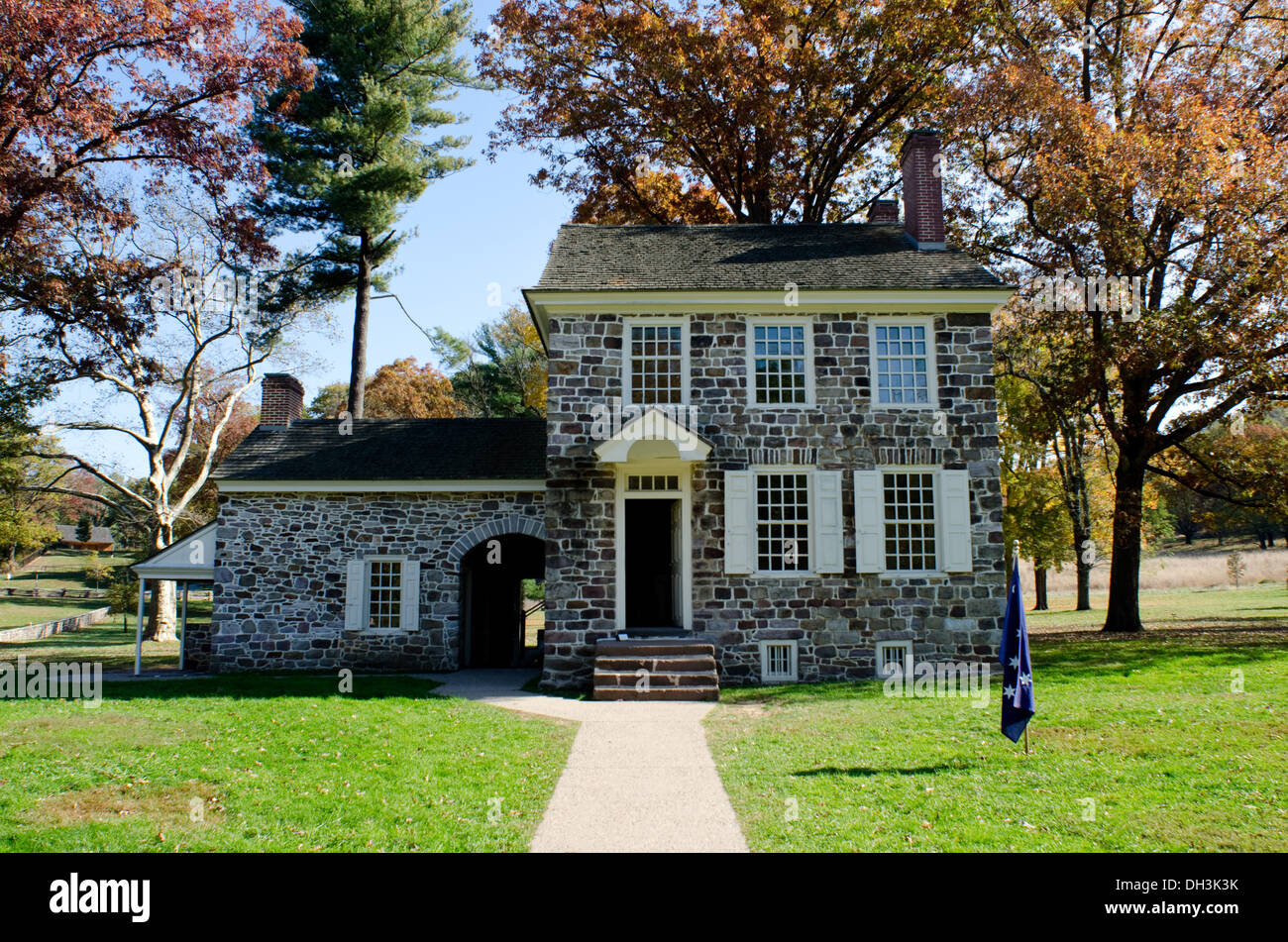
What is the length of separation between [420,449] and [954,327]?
1095 centimetres

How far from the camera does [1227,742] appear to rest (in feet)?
27.3

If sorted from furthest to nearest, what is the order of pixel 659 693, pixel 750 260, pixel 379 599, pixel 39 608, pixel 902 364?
pixel 39 608
pixel 379 599
pixel 750 260
pixel 902 364
pixel 659 693

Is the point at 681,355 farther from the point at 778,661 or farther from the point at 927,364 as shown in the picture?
the point at 778,661

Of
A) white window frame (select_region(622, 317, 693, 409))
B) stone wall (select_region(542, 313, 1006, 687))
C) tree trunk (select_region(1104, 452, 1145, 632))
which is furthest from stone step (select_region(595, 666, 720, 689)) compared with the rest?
tree trunk (select_region(1104, 452, 1145, 632))

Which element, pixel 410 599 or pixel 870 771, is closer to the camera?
pixel 870 771

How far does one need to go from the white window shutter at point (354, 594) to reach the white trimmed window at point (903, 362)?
10.5 metres

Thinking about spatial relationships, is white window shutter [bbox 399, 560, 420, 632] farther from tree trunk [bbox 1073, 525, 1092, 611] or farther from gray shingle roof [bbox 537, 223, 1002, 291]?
tree trunk [bbox 1073, 525, 1092, 611]

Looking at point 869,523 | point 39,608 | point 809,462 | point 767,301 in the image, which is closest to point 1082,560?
point 869,523

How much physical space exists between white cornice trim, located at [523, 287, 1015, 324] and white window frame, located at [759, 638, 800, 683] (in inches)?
230

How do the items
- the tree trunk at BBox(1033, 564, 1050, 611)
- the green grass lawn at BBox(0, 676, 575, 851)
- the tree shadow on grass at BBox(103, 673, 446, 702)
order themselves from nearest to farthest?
the green grass lawn at BBox(0, 676, 575, 851) → the tree shadow on grass at BBox(103, 673, 446, 702) → the tree trunk at BBox(1033, 564, 1050, 611)

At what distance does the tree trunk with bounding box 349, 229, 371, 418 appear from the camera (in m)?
25.3

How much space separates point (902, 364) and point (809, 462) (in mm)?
2501

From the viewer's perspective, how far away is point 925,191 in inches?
653
